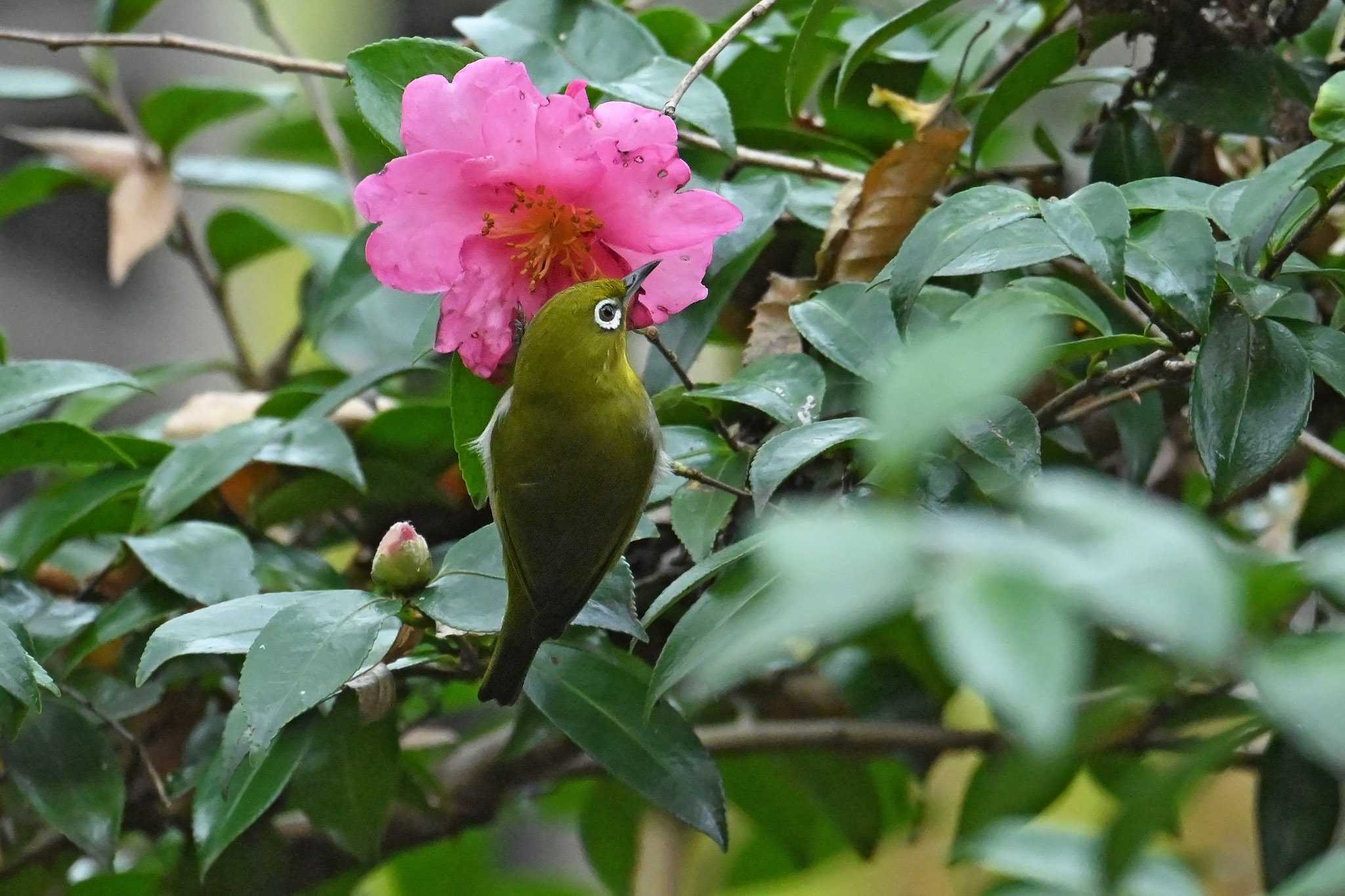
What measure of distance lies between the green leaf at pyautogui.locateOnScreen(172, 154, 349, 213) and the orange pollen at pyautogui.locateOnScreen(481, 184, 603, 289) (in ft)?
2.43

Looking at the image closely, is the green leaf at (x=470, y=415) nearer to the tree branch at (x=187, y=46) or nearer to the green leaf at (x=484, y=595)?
the green leaf at (x=484, y=595)

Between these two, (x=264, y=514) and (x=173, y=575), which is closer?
(x=173, y=575)

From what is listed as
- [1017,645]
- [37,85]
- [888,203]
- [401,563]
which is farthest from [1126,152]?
[37,85]

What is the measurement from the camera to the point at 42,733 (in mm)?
999

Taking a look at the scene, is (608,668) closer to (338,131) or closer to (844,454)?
(844,454)

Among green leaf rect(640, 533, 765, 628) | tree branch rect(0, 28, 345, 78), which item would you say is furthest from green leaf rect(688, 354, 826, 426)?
tree branch rect(0, 28, 345, 78)

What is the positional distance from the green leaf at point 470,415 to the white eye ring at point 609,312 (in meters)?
0.10

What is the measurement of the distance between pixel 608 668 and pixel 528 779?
0.36m

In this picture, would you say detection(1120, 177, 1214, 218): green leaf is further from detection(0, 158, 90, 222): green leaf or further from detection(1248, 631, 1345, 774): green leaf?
detection(0, 158, 90, 222): green leaf

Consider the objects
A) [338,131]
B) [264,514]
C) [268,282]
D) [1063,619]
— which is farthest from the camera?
[268,282]

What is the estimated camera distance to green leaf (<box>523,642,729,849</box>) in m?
0.90

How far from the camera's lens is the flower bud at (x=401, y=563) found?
0.88 m

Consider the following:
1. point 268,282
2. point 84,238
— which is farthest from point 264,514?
point 84,238

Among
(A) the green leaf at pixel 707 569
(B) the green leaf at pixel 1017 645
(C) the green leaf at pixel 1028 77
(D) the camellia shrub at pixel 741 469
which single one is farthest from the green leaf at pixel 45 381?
(B) the green leaf at pixel 1017 645
